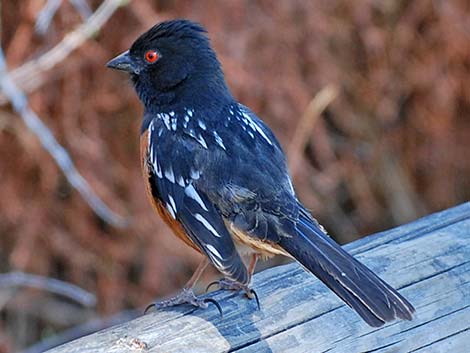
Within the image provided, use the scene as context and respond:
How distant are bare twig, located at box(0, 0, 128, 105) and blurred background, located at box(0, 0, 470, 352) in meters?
0.01

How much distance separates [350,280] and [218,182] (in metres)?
0.70

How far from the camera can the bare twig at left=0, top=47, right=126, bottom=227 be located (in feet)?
13.6

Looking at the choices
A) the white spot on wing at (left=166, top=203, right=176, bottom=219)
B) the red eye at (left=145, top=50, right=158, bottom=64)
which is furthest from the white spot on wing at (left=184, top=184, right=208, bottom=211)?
the red eye at (left=145, top=50, right=158, bottom=64)

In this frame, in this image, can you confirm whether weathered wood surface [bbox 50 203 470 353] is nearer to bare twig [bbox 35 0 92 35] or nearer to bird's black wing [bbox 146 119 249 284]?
bird's black wing [bbox 146 119 249 284]

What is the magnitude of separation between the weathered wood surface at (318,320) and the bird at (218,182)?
0.09m

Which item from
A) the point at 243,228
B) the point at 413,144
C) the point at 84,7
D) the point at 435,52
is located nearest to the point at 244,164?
the point at 243,228

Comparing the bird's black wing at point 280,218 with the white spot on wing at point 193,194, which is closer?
the bird's black wing at point 280,218

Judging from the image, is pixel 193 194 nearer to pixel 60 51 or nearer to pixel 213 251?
pixel 213 251

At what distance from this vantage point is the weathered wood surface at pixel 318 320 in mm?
2604

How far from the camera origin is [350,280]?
2613 millimetres

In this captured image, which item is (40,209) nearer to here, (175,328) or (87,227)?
(87,227)

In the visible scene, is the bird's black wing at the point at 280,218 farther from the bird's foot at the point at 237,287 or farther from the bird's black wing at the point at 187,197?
the bird's foot at the point at 237,287

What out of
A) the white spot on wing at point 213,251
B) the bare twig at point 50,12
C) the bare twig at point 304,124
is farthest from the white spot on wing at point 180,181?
the bare twig at point 304,124

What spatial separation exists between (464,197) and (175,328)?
4708 mm
